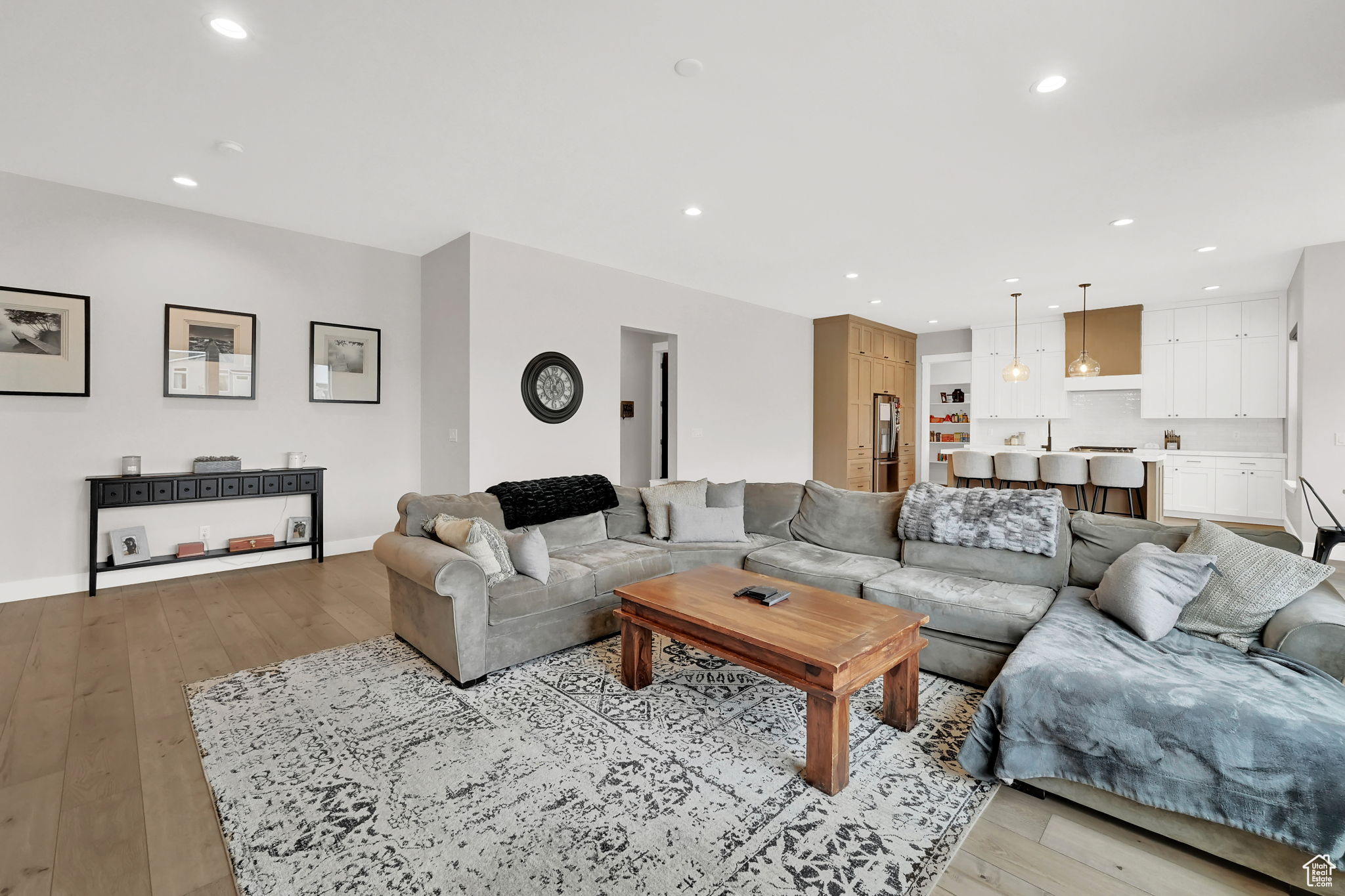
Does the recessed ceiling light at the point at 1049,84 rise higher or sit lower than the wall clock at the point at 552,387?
higher

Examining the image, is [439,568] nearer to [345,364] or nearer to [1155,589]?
[1155,589]

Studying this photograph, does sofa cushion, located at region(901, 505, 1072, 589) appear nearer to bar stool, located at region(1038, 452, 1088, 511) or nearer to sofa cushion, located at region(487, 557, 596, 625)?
sofa cushion, located at region(487, 557, 596, 625)

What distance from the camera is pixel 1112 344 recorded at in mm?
7750

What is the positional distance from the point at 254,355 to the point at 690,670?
4318 mm

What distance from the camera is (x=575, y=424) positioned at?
5.58 m

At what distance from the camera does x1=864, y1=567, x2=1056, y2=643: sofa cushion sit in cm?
263

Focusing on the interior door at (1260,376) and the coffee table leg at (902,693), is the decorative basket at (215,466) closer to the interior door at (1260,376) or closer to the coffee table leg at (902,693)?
the coffee table leg at (902,693)

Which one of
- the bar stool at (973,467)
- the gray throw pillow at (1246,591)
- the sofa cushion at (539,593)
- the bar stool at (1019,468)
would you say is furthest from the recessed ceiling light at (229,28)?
the bar stool at (1019,468)

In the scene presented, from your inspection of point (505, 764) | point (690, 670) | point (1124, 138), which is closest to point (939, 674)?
point (690, 670)

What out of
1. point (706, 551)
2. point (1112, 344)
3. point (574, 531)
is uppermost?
point (1112, 344)

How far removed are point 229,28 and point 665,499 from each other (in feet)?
10.9

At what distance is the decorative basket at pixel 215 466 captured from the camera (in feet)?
14.5

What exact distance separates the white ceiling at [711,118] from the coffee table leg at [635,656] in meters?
2.56

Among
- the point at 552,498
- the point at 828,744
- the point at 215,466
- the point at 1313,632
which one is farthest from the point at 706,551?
the point at 215,466
